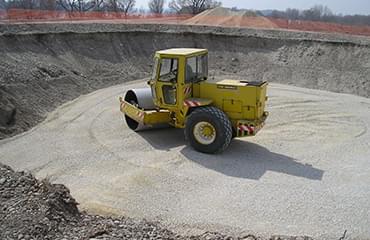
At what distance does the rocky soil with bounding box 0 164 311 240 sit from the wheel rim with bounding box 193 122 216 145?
3831mm

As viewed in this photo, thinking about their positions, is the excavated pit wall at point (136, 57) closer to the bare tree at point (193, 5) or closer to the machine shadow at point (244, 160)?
the machine shadow at point (244, 160)

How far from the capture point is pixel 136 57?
22000 mm

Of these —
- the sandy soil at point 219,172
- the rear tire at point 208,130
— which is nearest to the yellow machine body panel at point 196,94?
the rear tire at point 208,130

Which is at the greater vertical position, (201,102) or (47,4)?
(47,4)

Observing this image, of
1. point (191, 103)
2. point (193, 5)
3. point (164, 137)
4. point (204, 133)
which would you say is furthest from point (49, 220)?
point (193, 5)

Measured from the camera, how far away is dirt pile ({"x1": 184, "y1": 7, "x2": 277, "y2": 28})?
99.1 feet

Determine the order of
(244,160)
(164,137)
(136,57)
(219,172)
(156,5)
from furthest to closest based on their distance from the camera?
(156,5)
(136,57)
(164,137)
(244,160)
(219,172)

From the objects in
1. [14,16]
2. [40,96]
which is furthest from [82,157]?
[14,16]

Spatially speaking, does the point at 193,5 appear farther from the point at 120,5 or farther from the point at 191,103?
the point at 191,103

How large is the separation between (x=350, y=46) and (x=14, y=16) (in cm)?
2092

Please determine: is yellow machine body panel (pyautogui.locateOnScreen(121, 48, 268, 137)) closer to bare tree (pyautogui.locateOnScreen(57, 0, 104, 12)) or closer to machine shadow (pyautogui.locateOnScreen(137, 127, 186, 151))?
machine shadow (pyautogui.locateOnScreen(137, 127, 186, 151))

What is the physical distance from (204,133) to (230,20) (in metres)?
23.3

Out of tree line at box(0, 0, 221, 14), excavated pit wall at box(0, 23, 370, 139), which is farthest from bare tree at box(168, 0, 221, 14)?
excavated pit wall at box(0, 23, 370, 139)

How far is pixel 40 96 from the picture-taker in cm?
1461
